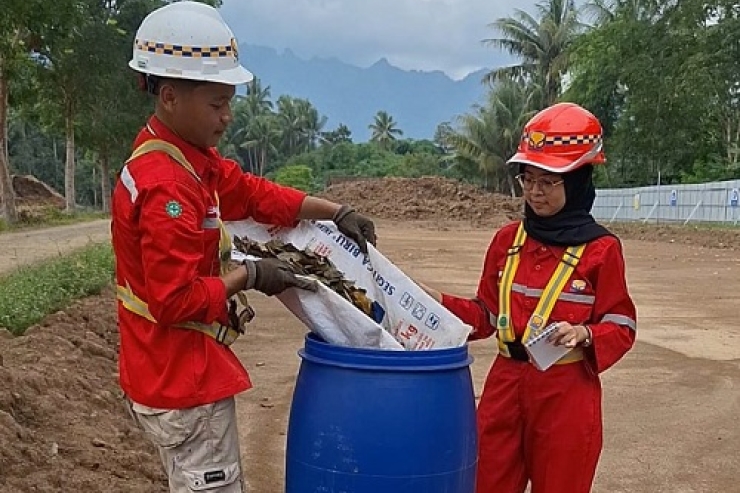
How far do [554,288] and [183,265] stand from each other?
46.4 inches

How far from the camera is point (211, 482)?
9.12ft

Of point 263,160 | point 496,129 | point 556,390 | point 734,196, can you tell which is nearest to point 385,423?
point 556,390

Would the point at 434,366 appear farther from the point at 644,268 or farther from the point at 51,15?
the point at 644,268

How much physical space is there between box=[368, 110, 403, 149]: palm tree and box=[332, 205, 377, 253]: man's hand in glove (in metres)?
86.7

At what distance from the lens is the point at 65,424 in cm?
478

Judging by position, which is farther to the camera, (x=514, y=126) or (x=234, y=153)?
(x=234, y=153)

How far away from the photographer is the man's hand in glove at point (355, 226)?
3146 millimetres

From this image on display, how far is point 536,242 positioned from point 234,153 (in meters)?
79.6

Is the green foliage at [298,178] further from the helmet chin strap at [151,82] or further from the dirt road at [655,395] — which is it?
the helmet chin strap at [151,82]

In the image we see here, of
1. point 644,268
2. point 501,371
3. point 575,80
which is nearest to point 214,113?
point 501,371

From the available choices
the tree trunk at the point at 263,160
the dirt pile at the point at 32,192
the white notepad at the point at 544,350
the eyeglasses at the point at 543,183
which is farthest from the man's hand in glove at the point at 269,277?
the tree trunk at the point at 263,160

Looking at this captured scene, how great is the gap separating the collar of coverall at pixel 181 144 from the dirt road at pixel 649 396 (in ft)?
5.66

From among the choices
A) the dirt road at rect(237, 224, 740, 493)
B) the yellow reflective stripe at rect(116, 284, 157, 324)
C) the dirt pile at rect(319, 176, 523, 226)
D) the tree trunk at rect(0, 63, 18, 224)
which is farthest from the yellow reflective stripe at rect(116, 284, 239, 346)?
the dirt pile at rect(319, 176, 523, 226)

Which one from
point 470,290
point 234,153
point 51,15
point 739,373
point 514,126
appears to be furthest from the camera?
point 234,153
